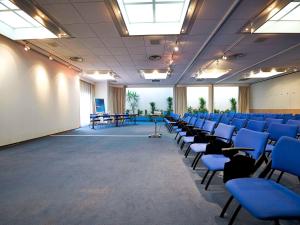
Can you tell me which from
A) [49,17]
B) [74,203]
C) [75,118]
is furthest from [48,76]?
[74,203]

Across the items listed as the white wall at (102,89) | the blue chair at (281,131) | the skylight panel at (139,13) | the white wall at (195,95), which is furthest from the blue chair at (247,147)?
the white wall at (195,95)

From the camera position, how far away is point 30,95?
19.5 ft

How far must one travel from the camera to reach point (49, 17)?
3.90m

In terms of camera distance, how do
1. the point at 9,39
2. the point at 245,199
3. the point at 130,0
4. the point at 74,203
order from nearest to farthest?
1. the point at 245,199
2. the point at 74,203
3. the point at 130,0
4. the point at 9,39

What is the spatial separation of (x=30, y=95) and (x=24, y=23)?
2.21 metres

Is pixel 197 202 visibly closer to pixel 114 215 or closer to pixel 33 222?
pixel 114 215

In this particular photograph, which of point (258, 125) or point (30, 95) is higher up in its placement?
point (30, 95)

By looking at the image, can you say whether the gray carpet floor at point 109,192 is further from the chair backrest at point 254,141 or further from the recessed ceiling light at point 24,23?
the recessed ceiling light at point 24,23

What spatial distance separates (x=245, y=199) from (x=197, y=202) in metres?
0.88

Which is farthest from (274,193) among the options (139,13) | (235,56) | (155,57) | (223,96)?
(223,96)

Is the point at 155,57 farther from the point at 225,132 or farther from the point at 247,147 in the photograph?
the point at 247,147

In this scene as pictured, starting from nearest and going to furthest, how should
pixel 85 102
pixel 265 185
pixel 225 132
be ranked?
1. pixel 265 185
2. pixel 225 132
3. pixel 85 102

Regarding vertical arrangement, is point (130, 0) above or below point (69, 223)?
above

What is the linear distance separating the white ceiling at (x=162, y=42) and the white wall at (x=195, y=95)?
695cm
